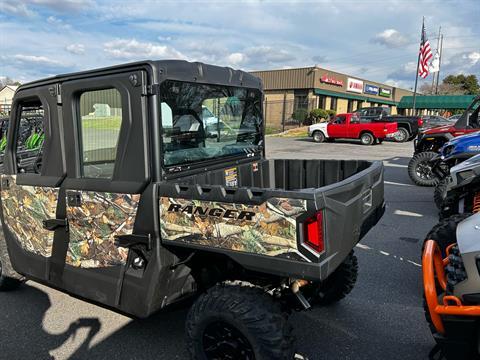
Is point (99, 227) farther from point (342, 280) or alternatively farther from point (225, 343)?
point (342, 280)

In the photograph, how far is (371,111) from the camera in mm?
21609

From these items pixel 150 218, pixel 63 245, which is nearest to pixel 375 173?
pixel 150 218

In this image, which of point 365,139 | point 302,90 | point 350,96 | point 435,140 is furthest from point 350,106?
point 435,140

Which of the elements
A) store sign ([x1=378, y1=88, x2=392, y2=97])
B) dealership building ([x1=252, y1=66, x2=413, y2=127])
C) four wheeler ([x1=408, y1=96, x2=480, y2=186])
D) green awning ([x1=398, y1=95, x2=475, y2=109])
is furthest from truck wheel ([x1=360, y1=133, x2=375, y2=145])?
store sign ([x1=378, y1=88, x2=392, y2=97])

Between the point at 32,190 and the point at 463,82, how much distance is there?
80032 millimetres

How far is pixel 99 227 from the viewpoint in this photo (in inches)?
A: 101

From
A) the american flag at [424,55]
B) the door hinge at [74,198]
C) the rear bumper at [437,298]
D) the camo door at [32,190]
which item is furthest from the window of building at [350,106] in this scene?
the door hinge at [74,198]

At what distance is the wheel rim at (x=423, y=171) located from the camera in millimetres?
8742

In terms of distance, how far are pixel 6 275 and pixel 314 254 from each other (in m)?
3.08

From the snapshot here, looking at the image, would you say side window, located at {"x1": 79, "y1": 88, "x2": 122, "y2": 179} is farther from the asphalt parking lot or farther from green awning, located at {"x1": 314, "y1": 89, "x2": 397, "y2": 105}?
green awning, located at {"x1": 314, "y1": 89, "x2": 397, "y2": 105}

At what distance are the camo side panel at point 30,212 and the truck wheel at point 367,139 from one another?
1867 cm

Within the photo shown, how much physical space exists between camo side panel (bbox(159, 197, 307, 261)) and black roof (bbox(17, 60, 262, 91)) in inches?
30.9

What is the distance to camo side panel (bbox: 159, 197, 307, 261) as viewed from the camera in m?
1.91

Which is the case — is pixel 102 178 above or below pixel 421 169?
above
